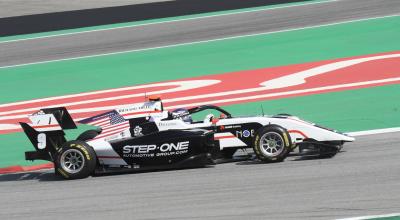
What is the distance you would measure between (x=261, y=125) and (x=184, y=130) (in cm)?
115

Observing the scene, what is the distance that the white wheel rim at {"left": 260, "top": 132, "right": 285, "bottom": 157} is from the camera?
38.5 ft

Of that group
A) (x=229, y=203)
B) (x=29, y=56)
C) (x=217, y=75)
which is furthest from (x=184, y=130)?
(x=29, y=56)

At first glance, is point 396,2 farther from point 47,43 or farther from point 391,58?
point 47,43

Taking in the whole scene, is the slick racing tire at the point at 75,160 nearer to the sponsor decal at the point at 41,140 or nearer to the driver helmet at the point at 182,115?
the sponsor decal at the point at 41,140

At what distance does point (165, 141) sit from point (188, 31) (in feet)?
41.4

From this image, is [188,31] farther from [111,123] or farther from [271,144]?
[271,144]

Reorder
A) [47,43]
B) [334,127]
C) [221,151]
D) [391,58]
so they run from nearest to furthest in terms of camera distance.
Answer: [221,151]
[334,127]
[391,58]
[47,43]

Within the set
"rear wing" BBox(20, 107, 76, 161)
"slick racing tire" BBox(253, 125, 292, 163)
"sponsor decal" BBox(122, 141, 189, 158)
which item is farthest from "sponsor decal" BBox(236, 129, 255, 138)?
"rear wing" BBox(20, 107, 76, 161)

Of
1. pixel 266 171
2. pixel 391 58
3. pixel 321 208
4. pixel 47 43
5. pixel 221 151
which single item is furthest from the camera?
pixel 47 43

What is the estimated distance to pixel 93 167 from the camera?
1208 centimetres

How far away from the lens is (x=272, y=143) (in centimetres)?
1181

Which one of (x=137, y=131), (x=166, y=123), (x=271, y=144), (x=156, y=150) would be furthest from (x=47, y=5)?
(x=271, y=144)

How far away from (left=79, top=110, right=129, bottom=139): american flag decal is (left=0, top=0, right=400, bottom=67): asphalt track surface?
10409 mm

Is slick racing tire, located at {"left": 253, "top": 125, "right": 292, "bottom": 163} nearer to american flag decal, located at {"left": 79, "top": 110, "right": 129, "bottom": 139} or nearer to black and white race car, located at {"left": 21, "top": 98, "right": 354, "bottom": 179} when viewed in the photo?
black and white race car, located at {"left": 21, "top": 98, "right": 354, "bottom": 179}
